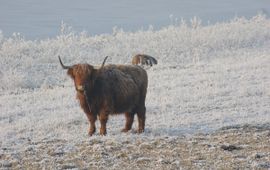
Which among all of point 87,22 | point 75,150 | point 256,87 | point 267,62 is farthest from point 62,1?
point 75,150

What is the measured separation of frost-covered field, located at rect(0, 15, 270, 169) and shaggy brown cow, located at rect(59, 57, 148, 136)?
424 mm

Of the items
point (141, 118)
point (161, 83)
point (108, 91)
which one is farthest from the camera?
point (161, 83)

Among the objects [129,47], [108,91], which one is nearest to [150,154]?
[108,91]

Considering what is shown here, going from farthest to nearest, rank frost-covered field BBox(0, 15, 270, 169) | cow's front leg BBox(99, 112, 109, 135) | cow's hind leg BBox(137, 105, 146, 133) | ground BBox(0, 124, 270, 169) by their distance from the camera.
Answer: frost-covered field BBox(0, 15, 270, 169) < cow's hind leg BBox(137, 105, 146, 133) < cow's front leg BBox(99, 112, 109, 135) < ground BBox(0, 124, 270, 169)

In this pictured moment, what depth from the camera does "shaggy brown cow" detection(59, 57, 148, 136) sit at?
1227 cm

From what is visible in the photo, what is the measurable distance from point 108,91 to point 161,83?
309 inches

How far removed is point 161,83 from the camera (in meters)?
20.4

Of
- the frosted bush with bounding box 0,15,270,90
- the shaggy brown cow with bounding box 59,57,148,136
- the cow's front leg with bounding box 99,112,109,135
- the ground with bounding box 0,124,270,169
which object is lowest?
the ground with bounding box 0,124,270,169

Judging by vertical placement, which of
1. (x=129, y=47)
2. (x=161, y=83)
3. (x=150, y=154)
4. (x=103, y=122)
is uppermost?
(x=129, y=47)

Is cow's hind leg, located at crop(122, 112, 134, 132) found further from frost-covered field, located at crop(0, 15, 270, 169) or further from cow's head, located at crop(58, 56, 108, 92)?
cow's head, located at crop(58, 56, 108, 92)

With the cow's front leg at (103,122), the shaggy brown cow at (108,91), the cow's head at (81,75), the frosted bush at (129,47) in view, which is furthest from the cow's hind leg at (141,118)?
the frosted bush at (129,47)

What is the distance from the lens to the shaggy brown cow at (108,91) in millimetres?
12273

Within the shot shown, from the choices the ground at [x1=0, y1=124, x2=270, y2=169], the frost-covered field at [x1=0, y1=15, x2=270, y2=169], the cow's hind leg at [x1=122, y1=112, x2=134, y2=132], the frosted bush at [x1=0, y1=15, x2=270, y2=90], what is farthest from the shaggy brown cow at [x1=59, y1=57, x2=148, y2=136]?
the frosted bush at [x1=0, y1=15, x2=270, y2=90]

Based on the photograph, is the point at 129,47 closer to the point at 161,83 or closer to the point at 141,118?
the point at 161,83
